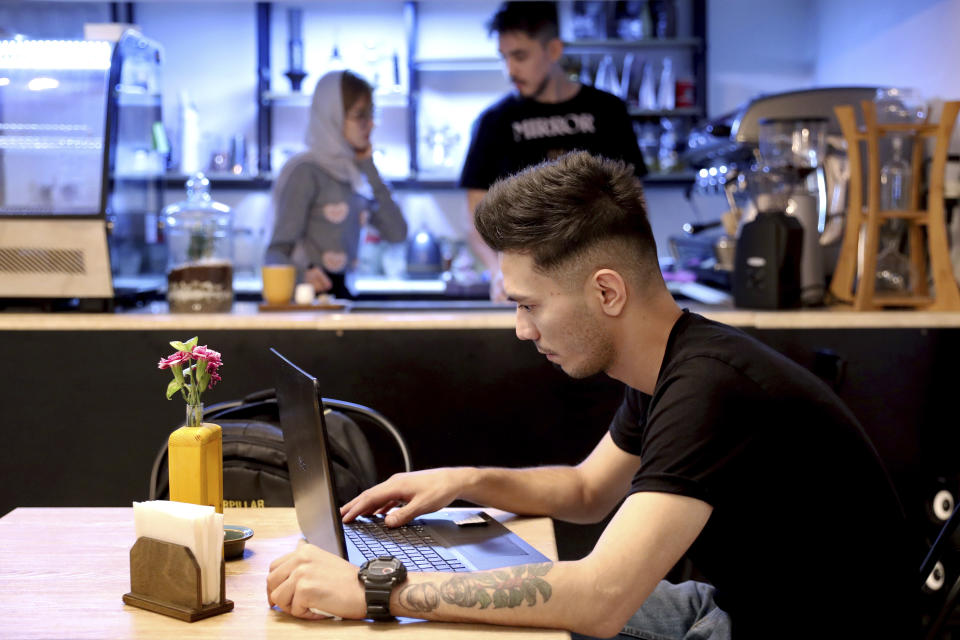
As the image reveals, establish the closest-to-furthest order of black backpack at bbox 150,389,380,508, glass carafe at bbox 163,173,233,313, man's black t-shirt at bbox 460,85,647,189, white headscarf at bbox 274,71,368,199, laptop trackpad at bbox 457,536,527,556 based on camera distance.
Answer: laptop trackpad at bbox 457,536,527,556, black backpack at bbox 150,389,380,508, glass carafe at bbox 163,173,233,313, man's black t-shirt at bbox 460,85,647,189, white headscarf at bbox 274,71,368,199

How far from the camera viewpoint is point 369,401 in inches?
109

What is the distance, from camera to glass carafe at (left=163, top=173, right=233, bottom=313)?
9.52 feet

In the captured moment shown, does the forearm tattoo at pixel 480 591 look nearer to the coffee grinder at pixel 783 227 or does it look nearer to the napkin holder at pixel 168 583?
the napkin holder at pixel 168 583

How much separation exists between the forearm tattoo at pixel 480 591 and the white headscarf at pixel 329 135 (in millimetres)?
2613

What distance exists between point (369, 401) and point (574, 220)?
153 centimetres

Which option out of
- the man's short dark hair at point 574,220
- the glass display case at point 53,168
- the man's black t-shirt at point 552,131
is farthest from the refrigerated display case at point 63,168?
the man's short dark hair at point 574,220

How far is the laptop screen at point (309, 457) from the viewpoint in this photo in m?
1.14

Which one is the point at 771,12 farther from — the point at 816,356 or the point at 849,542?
the point at 849,542

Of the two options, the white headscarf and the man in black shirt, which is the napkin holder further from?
the white headscarf

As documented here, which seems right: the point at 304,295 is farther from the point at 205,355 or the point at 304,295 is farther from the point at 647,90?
the point at 647,90

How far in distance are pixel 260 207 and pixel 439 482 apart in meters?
4.41

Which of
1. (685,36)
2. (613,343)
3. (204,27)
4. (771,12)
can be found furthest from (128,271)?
(771,12)

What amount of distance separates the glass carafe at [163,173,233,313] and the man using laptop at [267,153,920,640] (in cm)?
161

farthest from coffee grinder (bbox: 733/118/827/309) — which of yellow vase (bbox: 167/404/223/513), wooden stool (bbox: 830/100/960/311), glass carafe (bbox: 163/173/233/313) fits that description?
yellow vase (bbox: 167/404/223/513)
